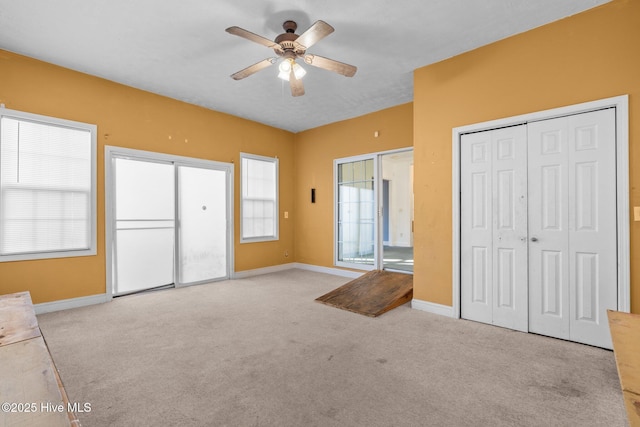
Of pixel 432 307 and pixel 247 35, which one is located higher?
pixel 247 35

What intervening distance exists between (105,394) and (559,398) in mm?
3082

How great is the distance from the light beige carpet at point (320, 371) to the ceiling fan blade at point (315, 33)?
2.76 m

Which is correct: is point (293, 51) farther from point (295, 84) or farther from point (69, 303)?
point (69, 303)

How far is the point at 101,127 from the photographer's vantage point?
4137 mm

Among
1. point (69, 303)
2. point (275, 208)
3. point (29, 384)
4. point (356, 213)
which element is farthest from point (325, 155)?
point (29, 384)

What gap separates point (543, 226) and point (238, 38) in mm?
3748

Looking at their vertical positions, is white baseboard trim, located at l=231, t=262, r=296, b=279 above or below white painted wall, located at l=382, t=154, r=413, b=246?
below

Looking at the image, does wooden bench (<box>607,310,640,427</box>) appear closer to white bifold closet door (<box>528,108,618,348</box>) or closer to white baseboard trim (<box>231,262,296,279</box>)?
white bifold closet door (<box>528,108,618,348</box>)

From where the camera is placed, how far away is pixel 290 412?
6.07 feet

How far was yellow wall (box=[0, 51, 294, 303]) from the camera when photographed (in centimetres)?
353

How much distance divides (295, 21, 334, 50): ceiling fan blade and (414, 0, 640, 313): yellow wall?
1.82 m

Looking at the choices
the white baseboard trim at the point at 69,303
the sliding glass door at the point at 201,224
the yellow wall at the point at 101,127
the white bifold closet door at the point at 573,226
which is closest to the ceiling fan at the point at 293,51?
the white bifold closet door at the point at 573,226

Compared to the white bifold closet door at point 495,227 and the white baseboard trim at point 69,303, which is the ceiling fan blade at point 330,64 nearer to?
the white bifold closet door at point 495,227

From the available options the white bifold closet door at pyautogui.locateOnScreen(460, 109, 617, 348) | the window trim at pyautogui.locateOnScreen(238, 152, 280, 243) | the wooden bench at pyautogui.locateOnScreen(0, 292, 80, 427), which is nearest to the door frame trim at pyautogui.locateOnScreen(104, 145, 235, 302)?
the window trim at pyautogui.locateOnScreen(238, 152, 280, 243)
